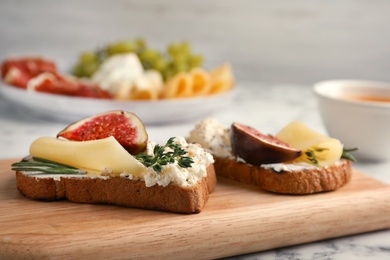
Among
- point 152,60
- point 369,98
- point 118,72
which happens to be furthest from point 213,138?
point 152,60

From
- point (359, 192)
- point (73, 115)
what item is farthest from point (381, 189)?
point (73, 115)

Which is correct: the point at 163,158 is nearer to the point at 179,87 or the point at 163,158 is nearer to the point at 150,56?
the point at 179,87

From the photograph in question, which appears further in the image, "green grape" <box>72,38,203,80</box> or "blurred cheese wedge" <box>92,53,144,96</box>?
"green grape" <box>72,38,203,80</box>

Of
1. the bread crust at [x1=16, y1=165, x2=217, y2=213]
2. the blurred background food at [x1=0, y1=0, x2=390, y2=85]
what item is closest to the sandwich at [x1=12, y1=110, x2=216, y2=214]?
the bread crust at [x1=16, y1=165, x2=217, y2=213]

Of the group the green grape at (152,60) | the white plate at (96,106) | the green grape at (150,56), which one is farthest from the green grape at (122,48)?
the white plate at (96,106)

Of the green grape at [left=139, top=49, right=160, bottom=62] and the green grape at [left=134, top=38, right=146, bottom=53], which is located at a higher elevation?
the green grape at [left=134, top=38, right=146, bottom=53]

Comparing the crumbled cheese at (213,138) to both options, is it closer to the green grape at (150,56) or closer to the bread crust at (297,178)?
the bread crust at (297,178)

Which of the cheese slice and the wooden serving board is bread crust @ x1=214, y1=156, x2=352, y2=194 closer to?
the wooden serving board

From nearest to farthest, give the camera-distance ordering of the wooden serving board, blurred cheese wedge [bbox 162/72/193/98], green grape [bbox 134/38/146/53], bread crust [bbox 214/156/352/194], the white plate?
the wooden serving board, bread crust [bbox 214/156/352/194], the white plate, blurred cheese wedge [bbox 162/72/193/98], green grape [bbox 134/38/146/53]
